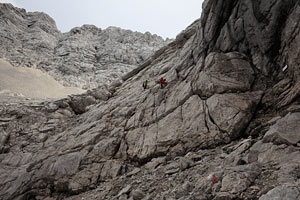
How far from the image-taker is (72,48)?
162 feet

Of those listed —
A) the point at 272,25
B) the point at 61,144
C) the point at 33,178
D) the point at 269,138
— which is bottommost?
the point at 33,178

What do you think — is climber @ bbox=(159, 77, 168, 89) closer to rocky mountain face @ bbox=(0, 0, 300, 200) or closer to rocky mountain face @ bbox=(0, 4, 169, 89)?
rocky mountain face @ bbox=(0, 0, 300, 200)

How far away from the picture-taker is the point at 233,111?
911 cm

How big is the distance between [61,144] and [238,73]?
14415 mm

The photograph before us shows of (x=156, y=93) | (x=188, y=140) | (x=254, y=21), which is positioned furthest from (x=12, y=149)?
(x=254, y=21)

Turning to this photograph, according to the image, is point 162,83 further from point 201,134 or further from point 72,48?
point 72,48

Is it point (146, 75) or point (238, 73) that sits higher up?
point (146, 75)

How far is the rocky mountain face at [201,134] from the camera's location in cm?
623

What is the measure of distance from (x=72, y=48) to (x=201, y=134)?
49070 mm

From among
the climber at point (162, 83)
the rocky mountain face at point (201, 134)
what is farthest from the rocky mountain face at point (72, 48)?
the climber at point (162, 83)

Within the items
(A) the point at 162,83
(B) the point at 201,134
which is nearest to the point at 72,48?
(A) the point at 162,83

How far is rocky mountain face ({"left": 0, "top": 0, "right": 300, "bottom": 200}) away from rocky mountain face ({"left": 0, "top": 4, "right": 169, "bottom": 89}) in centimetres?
2529

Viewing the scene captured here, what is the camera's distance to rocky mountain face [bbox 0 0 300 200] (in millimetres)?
6234

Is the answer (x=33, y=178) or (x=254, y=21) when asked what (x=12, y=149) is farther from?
(x=254, y=21)
